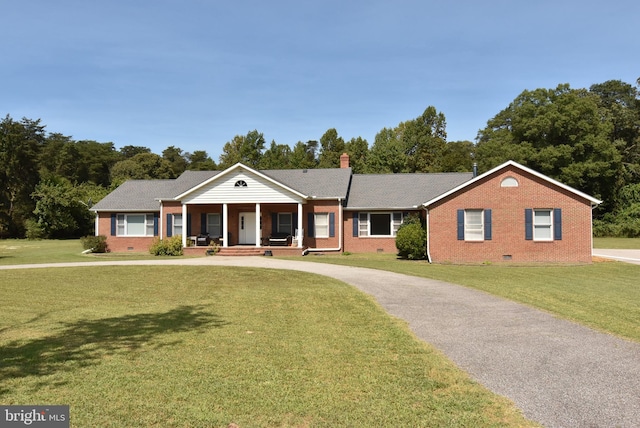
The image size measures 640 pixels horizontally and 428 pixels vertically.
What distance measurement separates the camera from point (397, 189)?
3097 centimetres

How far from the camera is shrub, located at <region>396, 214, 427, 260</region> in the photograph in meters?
23.4

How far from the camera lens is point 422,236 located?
925 inches

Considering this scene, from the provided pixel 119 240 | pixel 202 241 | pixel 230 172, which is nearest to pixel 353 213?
pixel 230 172

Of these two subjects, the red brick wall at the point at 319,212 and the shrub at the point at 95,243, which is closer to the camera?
the red brick wall at the point at 319,212

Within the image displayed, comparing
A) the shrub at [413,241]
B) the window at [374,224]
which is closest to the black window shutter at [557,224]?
the shrub at [413,241]

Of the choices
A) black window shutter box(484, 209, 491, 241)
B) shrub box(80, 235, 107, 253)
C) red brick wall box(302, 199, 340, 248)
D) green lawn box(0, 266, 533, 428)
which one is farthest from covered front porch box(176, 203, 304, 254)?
green lawn box(0, 266, 533, 428)

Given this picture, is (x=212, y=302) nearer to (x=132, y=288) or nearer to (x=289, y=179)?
(x=132, y=288)

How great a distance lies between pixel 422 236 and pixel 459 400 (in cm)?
1866

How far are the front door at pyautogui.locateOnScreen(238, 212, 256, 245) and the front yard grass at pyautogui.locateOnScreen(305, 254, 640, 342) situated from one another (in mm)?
9132

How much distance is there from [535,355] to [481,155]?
47.6 m

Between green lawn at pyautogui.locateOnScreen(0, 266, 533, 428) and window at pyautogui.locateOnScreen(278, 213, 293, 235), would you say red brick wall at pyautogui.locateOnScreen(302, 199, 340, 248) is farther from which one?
green lawn at pyautogui.locateOnScreen(0, 266, 533, 428)

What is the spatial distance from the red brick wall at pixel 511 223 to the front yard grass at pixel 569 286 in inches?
50.9

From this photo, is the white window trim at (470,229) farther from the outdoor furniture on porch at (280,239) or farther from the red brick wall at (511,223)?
the outdoor furniture on porch at (280,239)

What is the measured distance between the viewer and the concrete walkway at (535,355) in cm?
502
